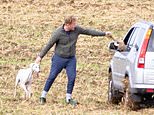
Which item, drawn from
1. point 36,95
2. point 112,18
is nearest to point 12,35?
point 112,18

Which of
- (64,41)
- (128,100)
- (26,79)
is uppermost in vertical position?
(64,41)

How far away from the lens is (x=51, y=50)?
970 inches

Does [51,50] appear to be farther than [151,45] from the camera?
Yes

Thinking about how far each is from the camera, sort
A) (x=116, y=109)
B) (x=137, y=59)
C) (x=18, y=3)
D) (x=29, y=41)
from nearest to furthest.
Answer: (x=137, y=59), (x=116, y=109), (x=29, y=41), (x=18, y=3)

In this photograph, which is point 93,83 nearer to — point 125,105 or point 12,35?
point 125,105

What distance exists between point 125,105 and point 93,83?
4964 mm

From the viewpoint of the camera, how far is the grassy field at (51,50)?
13828 millimetres

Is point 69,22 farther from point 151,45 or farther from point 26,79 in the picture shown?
point 151,45

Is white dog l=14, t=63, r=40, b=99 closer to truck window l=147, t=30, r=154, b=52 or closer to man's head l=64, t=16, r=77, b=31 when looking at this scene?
man's head l=64, t=16, r=77, b=31

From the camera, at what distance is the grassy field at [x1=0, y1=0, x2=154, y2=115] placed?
1383cm

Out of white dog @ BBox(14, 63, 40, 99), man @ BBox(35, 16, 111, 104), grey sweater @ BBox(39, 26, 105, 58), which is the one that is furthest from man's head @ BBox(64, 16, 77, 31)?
white dog @ BBox(14, 63, 40, 99)

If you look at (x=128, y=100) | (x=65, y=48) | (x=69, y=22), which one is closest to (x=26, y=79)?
(x=65, y=48)

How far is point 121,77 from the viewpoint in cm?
1415

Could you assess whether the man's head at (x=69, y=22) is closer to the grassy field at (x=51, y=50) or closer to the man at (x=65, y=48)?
the man at (x=65, y=48)
